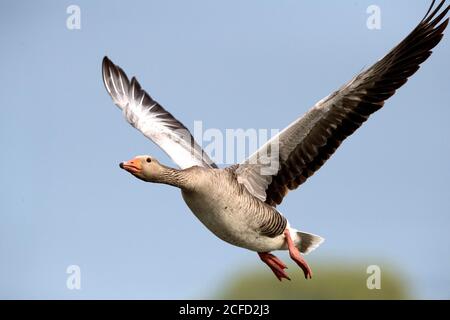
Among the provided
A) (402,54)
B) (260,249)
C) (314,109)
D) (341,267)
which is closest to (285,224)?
(260,249)

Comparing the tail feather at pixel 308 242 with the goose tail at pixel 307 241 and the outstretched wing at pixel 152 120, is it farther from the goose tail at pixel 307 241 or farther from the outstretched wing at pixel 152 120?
the outstretched wing at pixel 152 120

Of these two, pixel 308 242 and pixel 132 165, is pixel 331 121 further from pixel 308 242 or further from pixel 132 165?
pixel 132 165

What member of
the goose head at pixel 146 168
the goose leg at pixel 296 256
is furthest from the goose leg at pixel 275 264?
the goose head at pixel 146 168

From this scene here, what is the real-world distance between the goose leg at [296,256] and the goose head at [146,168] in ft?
4.65

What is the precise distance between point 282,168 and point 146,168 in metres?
1.43

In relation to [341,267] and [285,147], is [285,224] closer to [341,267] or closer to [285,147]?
[285,147]

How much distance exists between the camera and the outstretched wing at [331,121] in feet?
26.6

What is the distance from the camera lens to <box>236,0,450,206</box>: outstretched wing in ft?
26.6

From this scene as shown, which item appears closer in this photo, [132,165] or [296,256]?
[132,165]

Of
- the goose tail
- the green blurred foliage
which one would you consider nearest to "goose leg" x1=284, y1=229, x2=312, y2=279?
the goose tail

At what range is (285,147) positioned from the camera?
8.39 metres

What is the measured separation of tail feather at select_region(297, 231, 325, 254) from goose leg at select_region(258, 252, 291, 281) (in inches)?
10.3

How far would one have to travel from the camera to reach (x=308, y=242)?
8734 mm

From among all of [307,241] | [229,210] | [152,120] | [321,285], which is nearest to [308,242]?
[307,241]
